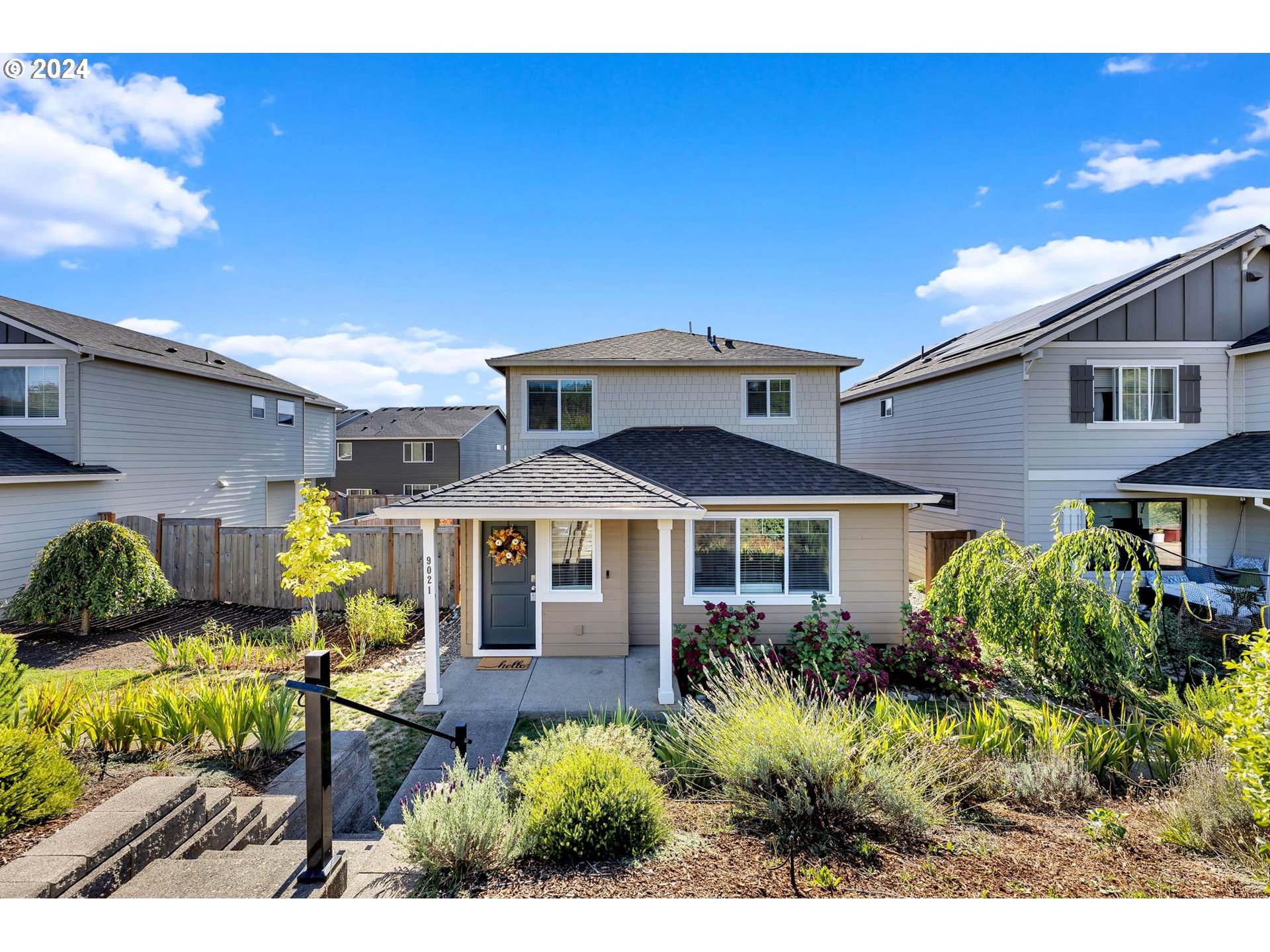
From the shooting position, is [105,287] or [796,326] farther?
[796,326]

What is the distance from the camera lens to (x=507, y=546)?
858cm

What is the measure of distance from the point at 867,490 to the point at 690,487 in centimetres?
275

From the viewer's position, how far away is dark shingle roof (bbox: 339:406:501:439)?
3061cm

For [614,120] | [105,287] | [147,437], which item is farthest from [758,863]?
[147,437]

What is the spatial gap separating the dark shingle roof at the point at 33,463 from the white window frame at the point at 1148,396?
68.8ft

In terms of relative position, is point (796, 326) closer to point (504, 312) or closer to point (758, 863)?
point (504, 312)

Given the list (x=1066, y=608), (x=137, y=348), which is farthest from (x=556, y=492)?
(x=137, y=348)

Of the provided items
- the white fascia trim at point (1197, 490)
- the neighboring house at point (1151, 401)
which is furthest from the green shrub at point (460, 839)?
the white fascia trim at point (1197, 490)

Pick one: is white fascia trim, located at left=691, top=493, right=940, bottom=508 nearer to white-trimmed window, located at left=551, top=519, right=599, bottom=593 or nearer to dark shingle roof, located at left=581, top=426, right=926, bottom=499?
dark shingle roof, located at left=581, top=426, right=926, bottom=499

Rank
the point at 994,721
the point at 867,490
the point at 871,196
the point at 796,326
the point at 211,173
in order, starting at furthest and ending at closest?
the point at 796,326
the point at 871,196
the point at 867,490
the point at 211,173
the point at 994,721

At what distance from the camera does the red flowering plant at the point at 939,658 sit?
25.3 ft

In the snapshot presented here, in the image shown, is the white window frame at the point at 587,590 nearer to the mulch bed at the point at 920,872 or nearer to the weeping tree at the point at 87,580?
the mulch bed at the point at 920,872

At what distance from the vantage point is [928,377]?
14.4 meters

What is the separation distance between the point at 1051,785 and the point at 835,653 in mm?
3662
